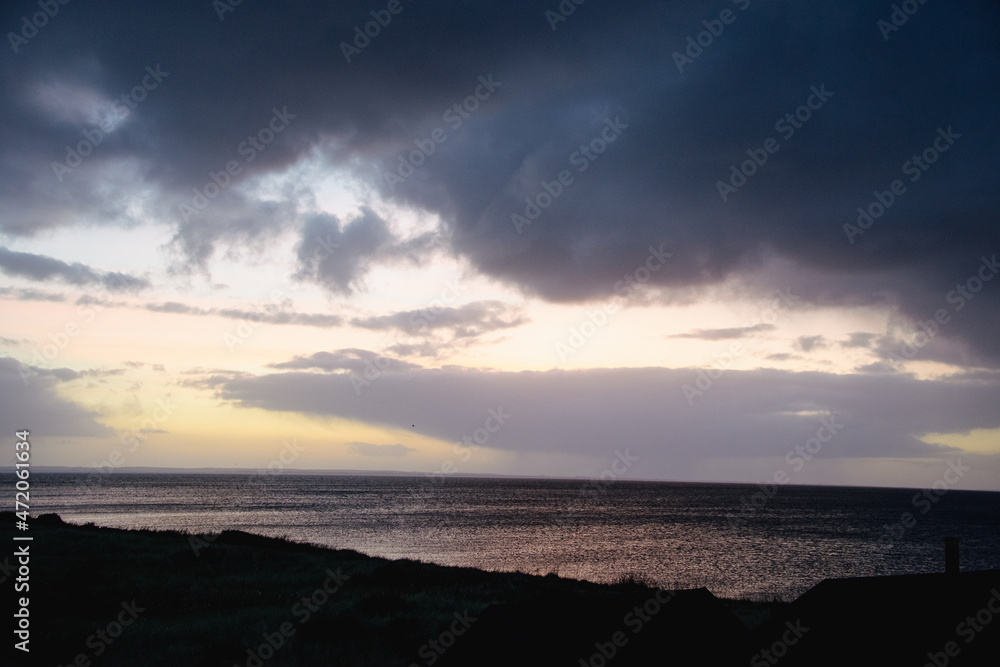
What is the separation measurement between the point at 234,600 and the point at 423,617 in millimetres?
7239

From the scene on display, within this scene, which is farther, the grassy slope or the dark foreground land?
the grassy slope

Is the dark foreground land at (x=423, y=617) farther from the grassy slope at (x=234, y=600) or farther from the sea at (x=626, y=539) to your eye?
the sea at (x=626, y=539)

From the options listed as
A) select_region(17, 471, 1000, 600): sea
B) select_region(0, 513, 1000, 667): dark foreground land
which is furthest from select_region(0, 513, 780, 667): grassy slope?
select_region(17, 471, 1000, 600): sea

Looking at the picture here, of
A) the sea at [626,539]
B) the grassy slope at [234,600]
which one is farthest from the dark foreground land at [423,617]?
the sea at [626,539]

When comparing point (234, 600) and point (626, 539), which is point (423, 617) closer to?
point (234, 600)

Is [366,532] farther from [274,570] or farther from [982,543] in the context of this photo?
[982,543]

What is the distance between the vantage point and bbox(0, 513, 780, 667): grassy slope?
47.8 feet

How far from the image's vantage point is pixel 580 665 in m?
8.93

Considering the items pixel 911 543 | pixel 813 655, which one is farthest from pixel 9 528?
pixel 911 543

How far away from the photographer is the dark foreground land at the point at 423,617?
742 centimetres

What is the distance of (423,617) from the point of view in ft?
60.4

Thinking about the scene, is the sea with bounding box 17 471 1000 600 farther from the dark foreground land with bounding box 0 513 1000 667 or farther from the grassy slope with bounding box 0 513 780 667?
the dark foreground land with bounding box 0 513 1000 667

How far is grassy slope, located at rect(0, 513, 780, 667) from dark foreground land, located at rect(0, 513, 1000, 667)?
73mm

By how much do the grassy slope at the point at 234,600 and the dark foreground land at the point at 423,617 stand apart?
73 mm
